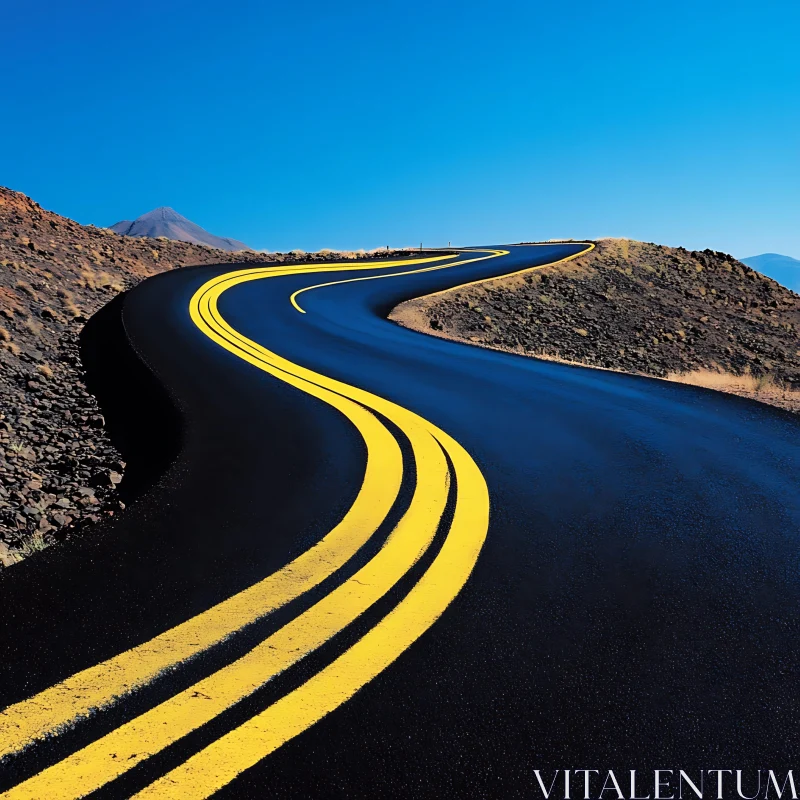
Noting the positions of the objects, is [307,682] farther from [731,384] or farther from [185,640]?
[731,384]

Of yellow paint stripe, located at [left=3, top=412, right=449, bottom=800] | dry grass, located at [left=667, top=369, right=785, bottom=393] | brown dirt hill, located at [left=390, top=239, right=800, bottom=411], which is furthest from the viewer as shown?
brown dirt hill, located at [left=390, top=239, right=800, bottom=411]

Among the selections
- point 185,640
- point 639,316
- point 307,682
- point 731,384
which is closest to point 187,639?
point 185,640

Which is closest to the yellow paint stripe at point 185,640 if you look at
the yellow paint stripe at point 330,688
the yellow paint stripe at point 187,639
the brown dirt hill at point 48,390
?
the yellow paint stripe at point 187,639

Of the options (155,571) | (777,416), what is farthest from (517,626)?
(777,416)

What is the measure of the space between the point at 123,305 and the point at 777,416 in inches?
466

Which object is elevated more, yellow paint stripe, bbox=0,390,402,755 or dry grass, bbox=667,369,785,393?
dry grass, bbox=667,369,785,393

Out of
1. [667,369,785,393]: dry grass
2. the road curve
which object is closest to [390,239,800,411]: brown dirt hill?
[667,369,785,393]: dry grass

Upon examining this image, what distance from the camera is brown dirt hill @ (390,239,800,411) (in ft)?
64.3

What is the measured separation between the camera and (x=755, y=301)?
110ft

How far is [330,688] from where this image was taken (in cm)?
194

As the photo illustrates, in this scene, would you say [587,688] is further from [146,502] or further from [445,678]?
[146,502]

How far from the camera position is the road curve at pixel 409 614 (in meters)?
1.72

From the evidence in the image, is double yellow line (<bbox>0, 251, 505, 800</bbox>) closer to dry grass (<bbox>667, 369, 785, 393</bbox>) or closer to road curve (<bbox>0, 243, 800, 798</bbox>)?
road curve (<bbox>0, 243, 800, 798</bbox>)

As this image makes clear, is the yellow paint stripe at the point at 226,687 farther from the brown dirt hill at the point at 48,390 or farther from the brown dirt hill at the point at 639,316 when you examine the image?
the brown dirt hill at the point at 639,316
